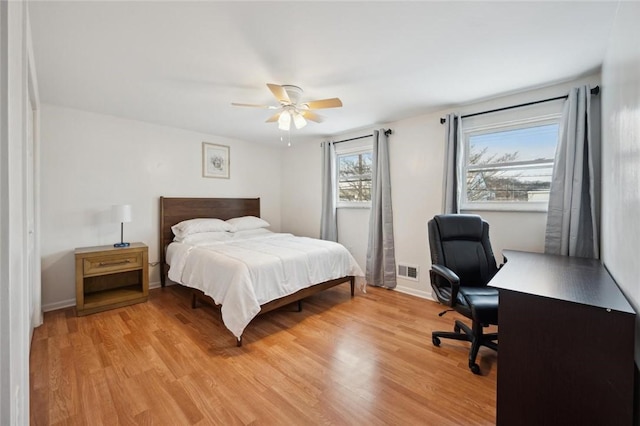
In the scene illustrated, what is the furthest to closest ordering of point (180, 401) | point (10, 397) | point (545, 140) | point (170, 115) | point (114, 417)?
point (170, 115)
point (545, 140)
point (180, 401)
point (114, 417)
point (10, 397)

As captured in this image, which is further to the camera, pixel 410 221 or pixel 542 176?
pixel 410 221

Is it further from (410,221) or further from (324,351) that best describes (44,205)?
(410,221)

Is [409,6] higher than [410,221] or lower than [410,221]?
higher

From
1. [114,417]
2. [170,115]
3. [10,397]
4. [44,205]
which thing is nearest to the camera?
[10,397]

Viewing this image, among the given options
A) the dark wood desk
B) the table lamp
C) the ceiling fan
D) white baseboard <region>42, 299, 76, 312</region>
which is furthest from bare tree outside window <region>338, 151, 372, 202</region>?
white baseboard <region>42, 299, 76, 312</region>

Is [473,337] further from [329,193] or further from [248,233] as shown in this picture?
[248,233]

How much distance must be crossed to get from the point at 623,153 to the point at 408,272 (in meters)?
2.50

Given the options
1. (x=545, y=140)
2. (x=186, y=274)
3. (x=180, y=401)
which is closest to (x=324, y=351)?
(x=180, y=401)

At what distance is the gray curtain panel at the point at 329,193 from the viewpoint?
4438 mm

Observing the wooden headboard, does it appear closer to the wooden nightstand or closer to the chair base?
the wooden nightstand

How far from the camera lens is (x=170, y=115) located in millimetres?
3434

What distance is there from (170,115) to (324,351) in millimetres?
3314

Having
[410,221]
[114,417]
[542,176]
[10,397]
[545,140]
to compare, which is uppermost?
[545,140]

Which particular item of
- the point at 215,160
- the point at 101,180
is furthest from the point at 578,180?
the point at 101,180
